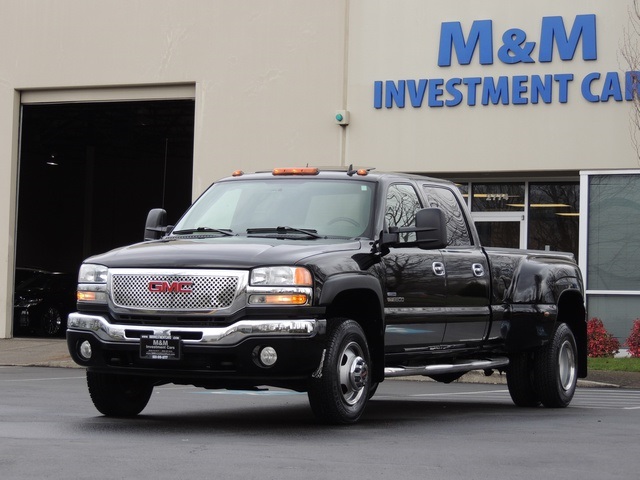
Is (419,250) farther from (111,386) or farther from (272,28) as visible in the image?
(272,28)

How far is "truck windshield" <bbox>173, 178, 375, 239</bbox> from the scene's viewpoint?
417 inches

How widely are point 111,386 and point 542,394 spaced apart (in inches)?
172

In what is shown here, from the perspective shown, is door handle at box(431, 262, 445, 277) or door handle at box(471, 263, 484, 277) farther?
door handle at box(471, 263, 484, 277)

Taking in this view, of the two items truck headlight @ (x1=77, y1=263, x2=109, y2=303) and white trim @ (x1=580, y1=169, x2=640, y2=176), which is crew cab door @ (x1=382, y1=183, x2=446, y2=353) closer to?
truck headlight @ (x1=77, y1=263, x2=109, y2=303)

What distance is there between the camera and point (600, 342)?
20531 mm

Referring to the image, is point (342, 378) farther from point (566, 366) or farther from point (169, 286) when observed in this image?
point (566, 366)

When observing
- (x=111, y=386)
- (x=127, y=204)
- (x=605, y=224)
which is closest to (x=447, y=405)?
(x=111, y=386)

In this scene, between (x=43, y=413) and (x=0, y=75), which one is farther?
(x=0, y=75)

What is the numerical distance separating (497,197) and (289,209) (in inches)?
524

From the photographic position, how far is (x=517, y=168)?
74.3 feet

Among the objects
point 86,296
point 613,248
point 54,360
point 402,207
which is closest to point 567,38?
point 613,248

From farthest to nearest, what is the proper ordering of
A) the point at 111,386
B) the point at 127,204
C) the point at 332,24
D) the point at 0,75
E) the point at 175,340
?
the point at 127,204, the point at 0,75, the point at 332,24, the point at 111,386, the point at 175,340

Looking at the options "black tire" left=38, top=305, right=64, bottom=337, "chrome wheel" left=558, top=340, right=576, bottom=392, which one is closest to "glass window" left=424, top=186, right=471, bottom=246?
"chrome wheel" left=558, top=340, right=576, bottom=392

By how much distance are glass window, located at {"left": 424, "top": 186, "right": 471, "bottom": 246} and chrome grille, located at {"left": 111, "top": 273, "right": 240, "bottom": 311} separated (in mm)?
2903
